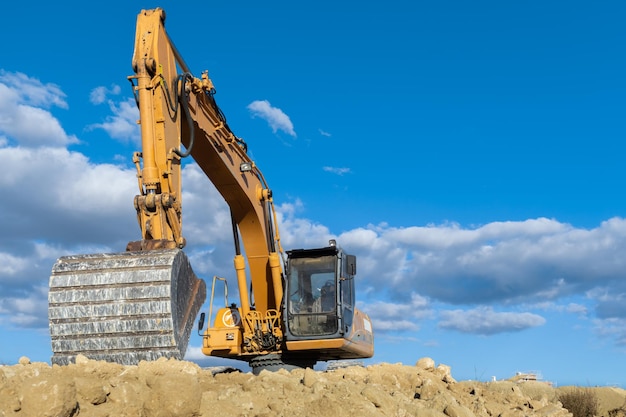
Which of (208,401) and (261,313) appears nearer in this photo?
(208,401)

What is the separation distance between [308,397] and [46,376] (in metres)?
3.09

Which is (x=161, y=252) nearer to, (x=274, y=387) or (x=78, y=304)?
(x=78, y=304)

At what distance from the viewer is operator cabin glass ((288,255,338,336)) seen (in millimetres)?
11664

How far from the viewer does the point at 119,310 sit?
695cm

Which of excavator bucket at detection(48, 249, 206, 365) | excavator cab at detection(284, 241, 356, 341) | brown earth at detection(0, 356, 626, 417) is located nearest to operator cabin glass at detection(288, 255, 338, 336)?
excavator cab at detection(284, 241, 356, 341)

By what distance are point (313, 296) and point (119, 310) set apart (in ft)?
17.6

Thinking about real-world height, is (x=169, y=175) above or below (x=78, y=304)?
above

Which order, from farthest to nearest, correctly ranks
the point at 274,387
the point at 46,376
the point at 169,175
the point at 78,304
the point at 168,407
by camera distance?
the point at 169,175 → the point at 274,387 → the point at 78,304 → the point at 168,407 → the point at 46,376

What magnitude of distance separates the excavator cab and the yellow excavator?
0.02 meters

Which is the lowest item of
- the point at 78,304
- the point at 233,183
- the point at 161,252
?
the point at 78,304

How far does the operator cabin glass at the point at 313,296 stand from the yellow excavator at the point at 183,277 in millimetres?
17

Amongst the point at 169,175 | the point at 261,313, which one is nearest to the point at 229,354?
the point at 261,313

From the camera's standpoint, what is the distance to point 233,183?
41.9 ft

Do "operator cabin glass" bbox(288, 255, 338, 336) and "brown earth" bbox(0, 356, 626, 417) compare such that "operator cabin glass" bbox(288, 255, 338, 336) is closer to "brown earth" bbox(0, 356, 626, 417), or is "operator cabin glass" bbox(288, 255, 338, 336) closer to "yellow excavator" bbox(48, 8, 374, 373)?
"yellow excavator" bbox(48, 8, 374, 373)
